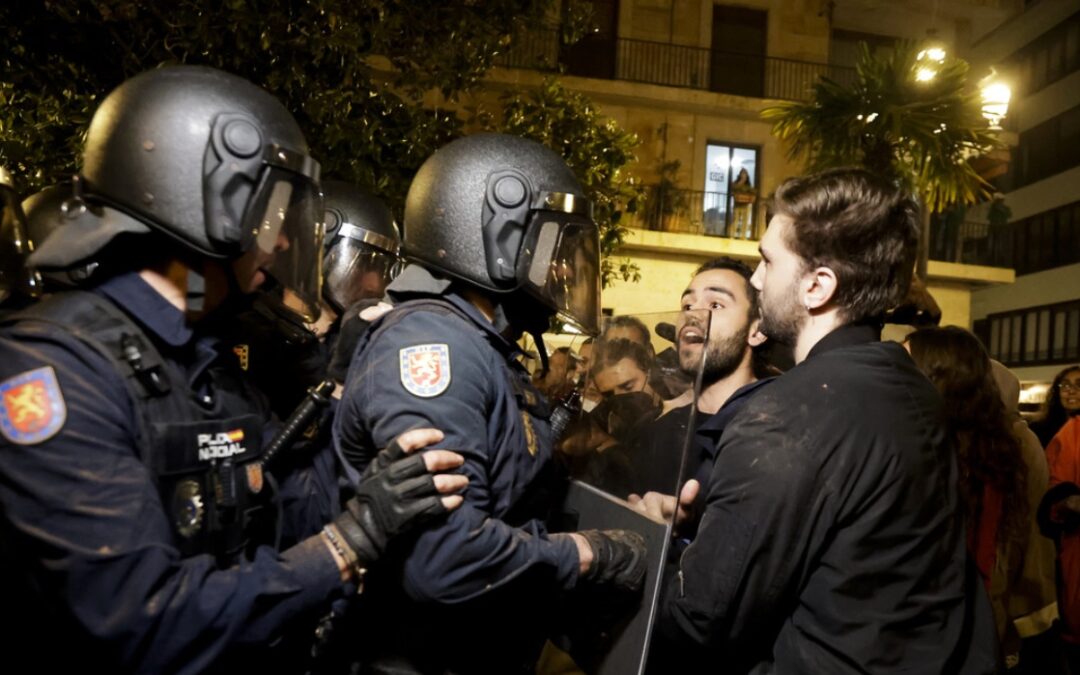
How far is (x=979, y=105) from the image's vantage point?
7.94 meters

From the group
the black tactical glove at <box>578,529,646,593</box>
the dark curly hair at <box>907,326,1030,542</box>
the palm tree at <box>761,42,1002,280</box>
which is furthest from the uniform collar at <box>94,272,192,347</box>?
the palm tree at <box>761,42,1002,280</box>

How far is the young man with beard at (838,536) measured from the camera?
1877 mm

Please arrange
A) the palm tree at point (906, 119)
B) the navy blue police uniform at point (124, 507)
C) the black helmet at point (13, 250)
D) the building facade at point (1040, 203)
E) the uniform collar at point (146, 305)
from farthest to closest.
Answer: the building facade at point (1040, 203)
the palm tree at point (906, 119)
the black helmet at point (13, 250)
the uniform collar at point (146, 305)
the navy blue police uniform at point (124, 507)

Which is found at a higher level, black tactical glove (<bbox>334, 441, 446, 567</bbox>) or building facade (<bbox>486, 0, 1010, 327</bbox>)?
building facade (<bbox>486, 0, 1010, 327</bbox>)

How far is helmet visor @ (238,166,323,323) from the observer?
2055 millimetres

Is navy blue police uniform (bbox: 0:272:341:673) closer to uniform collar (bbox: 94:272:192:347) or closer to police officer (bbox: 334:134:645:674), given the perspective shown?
uniform collar (bbox: 94:272:192:347)

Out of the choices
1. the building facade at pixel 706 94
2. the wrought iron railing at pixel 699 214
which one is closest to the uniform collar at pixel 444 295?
the building facade at pixel 706 94

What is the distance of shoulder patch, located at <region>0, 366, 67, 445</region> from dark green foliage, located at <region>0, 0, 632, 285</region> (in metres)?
4.45

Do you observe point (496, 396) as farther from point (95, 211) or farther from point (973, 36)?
point (973, 36)

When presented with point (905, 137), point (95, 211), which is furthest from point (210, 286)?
point (905, 137)

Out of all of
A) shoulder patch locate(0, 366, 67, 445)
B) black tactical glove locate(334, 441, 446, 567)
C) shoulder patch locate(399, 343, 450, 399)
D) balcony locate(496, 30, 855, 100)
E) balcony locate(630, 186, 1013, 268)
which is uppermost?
balcony locate(496, 30, 855, 100)

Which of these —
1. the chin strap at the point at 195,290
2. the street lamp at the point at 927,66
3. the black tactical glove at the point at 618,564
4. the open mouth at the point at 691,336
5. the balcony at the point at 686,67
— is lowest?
the black tactical glove at the point at 618,564

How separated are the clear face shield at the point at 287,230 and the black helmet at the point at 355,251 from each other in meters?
1.96

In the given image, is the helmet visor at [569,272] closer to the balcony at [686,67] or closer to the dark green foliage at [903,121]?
the dark green foliage at [903,121]
